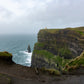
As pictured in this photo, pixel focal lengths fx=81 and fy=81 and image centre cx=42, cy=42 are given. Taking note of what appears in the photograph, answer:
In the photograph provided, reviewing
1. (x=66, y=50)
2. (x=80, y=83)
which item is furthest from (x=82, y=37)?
(x=80, y=83)

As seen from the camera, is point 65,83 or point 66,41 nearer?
point 65,83

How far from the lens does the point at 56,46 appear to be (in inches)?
2894

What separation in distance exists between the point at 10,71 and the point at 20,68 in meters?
1.46

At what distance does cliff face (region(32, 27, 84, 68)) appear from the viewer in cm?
5516

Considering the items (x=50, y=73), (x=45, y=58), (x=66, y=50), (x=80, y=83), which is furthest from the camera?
(x=66, y=50)

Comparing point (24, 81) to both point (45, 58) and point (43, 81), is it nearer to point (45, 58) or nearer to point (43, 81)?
point (43, 81)

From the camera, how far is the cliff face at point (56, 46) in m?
55.2

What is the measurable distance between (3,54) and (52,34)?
228ft

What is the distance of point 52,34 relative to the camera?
7950 cm

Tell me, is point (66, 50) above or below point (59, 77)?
below

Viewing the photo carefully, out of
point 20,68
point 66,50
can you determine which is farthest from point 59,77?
point 66,50

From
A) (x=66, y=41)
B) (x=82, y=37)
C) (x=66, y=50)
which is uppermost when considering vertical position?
(x=82, y=37)

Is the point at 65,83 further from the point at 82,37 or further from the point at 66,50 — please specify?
the point at 66,50

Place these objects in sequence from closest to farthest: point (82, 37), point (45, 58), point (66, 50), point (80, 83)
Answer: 1. point (80, 83)
2. point (82, 37)
3. point (45, 58)
4. point (66, 50)
